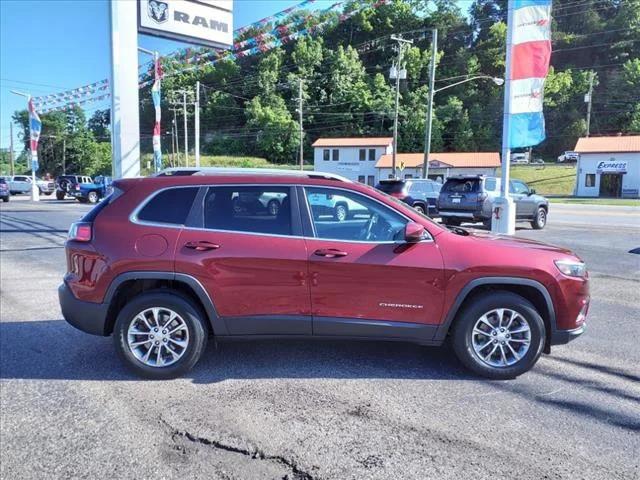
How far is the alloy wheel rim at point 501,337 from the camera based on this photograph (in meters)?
4.12

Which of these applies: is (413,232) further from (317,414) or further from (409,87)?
(409,87)

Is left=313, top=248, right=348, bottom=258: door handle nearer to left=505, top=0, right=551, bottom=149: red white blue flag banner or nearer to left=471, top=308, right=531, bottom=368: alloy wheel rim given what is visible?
left=471, top=308, right=531, bottom=368: alloy wheel rim

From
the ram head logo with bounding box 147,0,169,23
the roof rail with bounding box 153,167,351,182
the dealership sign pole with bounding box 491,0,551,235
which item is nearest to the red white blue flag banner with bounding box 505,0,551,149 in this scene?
the dealership sign pole with bounding box 491,0,551,235

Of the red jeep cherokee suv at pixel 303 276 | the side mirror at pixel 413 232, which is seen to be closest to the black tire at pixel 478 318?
the red jeep cherokee suv at pixel 303 276

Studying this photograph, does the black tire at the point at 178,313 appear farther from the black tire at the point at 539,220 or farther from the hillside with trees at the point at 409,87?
the hillside with trees at the point at 409,87

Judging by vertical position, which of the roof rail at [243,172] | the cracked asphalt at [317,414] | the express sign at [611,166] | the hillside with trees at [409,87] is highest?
the hillside with trees at [409,87]

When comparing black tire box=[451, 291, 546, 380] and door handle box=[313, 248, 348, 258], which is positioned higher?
door handle box=[313, 248, 348, 258]

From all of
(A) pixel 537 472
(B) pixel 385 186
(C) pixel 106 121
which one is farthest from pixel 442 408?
(C) pixel 106 121

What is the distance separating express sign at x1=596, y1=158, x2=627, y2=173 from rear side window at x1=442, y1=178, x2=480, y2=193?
40546mm

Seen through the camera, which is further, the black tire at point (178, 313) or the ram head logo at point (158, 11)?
the ram head logo at point (158, 11)

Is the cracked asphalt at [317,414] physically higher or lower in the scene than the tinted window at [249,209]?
lower

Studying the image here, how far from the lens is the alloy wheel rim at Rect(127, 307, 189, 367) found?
4176 mm

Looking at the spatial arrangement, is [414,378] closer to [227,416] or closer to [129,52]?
[227,416]

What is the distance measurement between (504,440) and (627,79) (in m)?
88.2
